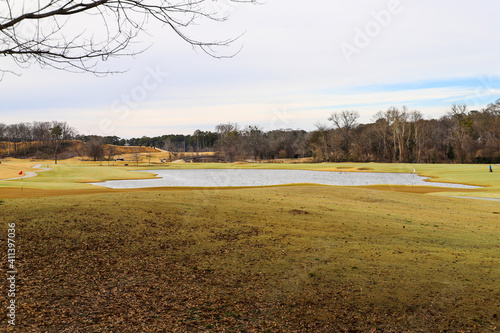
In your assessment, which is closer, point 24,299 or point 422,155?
point 24,299

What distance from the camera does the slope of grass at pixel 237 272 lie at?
5078mm

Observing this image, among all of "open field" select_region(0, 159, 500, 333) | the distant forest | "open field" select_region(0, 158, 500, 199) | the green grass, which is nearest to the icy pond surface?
the green grass

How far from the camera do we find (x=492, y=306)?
552 cm

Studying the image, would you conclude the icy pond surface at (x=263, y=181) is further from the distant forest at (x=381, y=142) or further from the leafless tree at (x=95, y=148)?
the leafless tree at (x=95, y=148)

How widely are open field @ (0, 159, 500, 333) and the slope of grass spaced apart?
3 cm

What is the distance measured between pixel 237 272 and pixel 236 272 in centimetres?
2

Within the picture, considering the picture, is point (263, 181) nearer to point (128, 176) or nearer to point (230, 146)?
point (128, 176)

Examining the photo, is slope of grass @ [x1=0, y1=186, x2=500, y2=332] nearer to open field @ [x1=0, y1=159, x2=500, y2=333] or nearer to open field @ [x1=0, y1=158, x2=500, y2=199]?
open field @ [x1=0, y1=159, x2=500, y2=333]

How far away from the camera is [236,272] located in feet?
22.3

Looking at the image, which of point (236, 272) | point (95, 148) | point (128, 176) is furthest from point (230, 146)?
point (236, 272)

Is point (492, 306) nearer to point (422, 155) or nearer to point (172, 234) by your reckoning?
point (172, 234)

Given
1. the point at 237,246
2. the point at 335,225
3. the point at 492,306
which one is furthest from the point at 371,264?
the point at 335,225

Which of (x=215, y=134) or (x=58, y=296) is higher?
(x=215, y=134)

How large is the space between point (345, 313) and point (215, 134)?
15846cm
